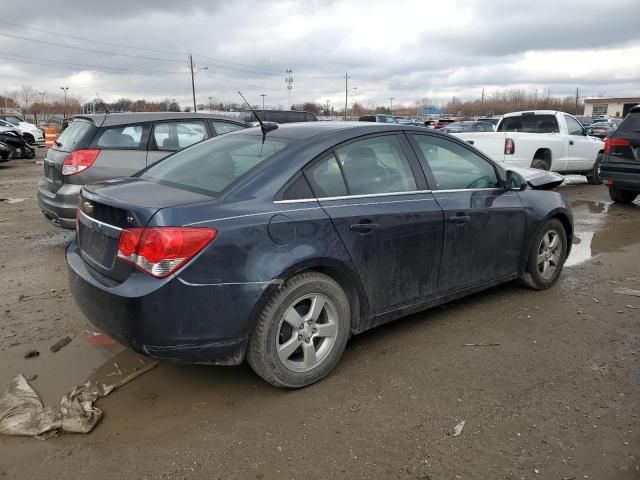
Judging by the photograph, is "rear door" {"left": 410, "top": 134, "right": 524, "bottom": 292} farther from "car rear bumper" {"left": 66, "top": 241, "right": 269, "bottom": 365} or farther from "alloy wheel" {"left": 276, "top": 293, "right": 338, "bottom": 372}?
"car rear bumper" {"left": 66, "top": 241, "right": 269, "bottom": 365}

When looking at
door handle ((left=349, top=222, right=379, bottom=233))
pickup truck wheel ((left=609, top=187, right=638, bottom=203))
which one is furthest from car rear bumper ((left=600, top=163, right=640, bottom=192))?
door handle ((left=349, top=222, right=379, bottom=233))

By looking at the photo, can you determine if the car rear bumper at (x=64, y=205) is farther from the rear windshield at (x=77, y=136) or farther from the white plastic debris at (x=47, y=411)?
the white plastic debris at (x=47, y=411)

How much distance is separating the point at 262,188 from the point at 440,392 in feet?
5.35

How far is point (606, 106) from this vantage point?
112562 millimetres

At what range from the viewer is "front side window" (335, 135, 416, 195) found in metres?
3.46

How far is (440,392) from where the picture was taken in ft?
10.3

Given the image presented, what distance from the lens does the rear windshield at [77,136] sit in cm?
611

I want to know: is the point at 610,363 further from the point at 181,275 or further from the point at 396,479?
the point at 181,275

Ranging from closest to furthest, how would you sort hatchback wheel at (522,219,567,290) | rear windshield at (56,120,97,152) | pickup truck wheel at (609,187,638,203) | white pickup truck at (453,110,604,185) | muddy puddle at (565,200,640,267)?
hatchback wheel at (522,219,567,290) → rear windshield at (56,120,97,152) → muddy puddle at (565,200,640,267) → pickup truck wheel at (609,187,638,203) → white pickup truck at (453,110,604,185)

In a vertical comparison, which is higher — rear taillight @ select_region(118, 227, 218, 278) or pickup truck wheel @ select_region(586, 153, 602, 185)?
rear taillight @ select_region(118, 227, 218, 278)

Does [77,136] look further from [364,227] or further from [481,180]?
[481,180]

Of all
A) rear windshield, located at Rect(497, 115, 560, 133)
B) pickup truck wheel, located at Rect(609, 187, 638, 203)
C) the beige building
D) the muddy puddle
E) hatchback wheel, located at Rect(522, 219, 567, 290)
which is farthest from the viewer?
the beige building

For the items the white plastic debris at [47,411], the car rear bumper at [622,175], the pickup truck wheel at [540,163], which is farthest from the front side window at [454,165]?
the pickup truck wheel at [540,163]

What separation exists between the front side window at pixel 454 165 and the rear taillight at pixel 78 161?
4008 mm
